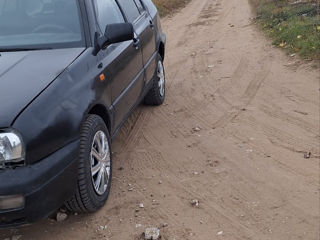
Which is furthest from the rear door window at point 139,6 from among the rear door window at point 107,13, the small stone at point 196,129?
the small stone at point 196,129

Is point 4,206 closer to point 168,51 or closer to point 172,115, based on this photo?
point 172,115

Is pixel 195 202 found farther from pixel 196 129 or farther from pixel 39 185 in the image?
pixel 196 129

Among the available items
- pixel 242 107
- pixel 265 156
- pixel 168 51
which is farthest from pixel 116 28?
pixel 168 51

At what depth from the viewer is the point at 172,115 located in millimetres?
6496

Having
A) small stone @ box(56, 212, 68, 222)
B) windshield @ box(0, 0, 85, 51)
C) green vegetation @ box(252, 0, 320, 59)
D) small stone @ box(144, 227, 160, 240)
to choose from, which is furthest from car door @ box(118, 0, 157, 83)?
A: green vegetation @ box(252, 0, 320, 59)

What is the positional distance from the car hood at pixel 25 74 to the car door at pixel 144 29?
1.45 metres

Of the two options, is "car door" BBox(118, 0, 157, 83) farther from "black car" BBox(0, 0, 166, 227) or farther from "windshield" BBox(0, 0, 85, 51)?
"windshield" BBox(0, 0, 85, 51)

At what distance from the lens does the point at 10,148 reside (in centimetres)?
325

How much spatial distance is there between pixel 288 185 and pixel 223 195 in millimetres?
625

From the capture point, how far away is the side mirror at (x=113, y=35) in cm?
441

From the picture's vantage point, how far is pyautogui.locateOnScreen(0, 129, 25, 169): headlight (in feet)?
10.6

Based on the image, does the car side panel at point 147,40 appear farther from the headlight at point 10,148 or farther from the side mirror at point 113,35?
the headlight at point 10,148

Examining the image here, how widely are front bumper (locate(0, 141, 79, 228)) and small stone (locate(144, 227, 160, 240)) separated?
2.24ft

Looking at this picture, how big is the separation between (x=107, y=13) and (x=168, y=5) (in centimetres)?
1198
